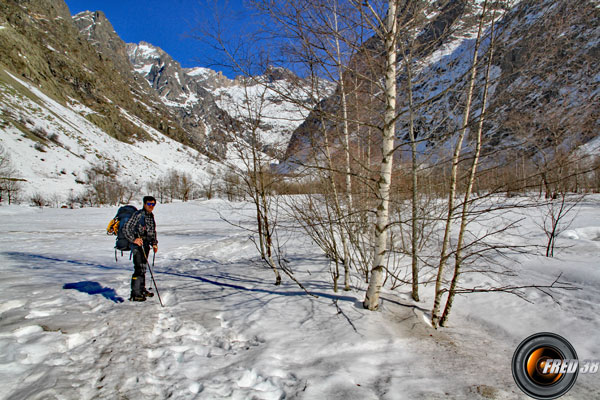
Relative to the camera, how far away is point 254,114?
6375mm

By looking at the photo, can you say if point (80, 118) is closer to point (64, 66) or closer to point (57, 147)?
point (57, 147)

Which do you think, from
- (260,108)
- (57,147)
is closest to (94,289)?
(260,108)

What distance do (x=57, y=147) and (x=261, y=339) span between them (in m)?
73.2

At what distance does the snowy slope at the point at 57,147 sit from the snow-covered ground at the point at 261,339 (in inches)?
1128

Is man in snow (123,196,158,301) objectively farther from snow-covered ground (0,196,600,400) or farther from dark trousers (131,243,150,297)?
snow-covered ground (0,196,600,400)

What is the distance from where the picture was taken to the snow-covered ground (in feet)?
7.93

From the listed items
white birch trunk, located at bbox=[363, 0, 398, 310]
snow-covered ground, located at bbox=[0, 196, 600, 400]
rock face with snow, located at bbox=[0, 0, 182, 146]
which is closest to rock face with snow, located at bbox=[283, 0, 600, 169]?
white birch trunk, located at bbox=[363, 0, 398, 310]

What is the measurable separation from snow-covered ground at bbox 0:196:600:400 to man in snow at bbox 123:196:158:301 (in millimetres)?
259

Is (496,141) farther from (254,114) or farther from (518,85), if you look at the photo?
(254,114)

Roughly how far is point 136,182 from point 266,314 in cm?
7338

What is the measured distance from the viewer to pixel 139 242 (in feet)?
14.0

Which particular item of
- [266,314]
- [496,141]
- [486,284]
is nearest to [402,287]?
[486,284]

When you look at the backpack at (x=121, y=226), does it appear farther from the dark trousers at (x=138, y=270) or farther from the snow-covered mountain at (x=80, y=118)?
the snow-covered mountain at (x=80, y=118)

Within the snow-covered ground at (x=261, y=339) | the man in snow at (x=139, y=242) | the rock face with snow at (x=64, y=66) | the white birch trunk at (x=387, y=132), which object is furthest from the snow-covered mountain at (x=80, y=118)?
the snow-covered ground at (x=261, y=339)
